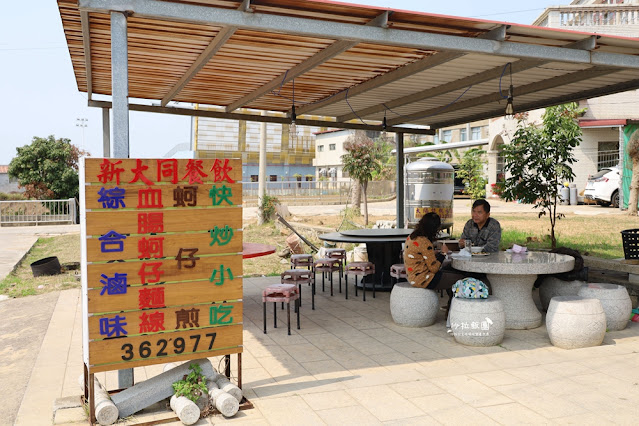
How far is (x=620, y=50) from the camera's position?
5.81m

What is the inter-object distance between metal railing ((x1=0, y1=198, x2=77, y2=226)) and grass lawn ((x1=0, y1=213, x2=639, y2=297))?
511cm

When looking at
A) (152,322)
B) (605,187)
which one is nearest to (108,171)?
(152,322)

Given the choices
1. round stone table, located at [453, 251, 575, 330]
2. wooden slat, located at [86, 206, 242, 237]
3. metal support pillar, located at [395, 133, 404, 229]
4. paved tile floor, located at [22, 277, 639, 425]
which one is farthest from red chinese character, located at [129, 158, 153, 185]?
metal support pillar, located at [395, 133, 404, 229]

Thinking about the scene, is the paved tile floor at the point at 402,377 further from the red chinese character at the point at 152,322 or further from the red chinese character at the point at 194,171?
the red chinese character at the point at 194,171

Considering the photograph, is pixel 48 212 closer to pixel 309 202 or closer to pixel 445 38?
pixel 309 202

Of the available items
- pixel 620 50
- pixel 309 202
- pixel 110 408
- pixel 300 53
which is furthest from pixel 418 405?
pixel 309 202

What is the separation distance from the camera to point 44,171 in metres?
27.3

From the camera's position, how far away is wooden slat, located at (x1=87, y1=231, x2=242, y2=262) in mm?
3867

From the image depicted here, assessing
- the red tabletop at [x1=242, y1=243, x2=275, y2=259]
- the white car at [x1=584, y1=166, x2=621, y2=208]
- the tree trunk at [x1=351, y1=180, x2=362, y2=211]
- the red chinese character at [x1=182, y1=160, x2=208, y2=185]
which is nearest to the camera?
the red chinese character at [x1=182, y1=160, x2=208, y2=185]

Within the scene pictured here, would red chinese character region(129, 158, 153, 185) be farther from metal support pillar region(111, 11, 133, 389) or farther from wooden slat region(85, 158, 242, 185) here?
metal support pillar region(111, 11, 133, 389)

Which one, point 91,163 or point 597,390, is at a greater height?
point 91,163

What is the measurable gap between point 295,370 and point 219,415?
1110 mm

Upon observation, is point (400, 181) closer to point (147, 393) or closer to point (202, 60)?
point (202, 60)

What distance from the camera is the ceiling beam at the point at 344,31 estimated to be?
4129mm
